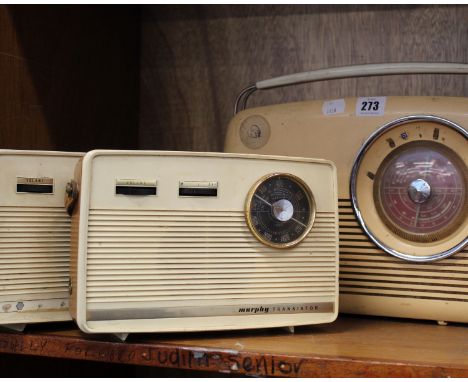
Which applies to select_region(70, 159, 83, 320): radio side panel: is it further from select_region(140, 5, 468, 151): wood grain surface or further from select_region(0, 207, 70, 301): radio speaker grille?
select_region(140, 5, 468, 151): wood grain surface

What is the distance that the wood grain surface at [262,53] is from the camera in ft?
5.28

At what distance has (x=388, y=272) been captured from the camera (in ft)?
4.16

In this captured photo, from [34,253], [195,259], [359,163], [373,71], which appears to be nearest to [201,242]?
[195,259]

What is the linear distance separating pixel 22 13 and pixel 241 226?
620 mm

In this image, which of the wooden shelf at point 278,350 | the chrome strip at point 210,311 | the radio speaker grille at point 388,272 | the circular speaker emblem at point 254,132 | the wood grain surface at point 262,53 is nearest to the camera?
the wooden shelf at point 278,350

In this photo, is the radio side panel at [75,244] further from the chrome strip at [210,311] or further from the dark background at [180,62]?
the dark background at [180,62]

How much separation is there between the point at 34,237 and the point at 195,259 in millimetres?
260

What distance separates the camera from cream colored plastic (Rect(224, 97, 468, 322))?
1229mm

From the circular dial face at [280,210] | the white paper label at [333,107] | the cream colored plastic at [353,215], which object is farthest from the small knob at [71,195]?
the white paper label at [333,107]

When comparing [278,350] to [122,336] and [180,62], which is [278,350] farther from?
Answer: [180,62]

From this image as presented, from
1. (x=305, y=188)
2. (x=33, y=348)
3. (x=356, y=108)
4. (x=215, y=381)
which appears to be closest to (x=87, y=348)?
(x=33, y=348)

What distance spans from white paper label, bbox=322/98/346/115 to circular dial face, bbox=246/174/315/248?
9.7 inches

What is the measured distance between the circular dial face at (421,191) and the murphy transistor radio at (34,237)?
22.0 inches

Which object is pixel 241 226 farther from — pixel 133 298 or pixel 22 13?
pixel 22 13
